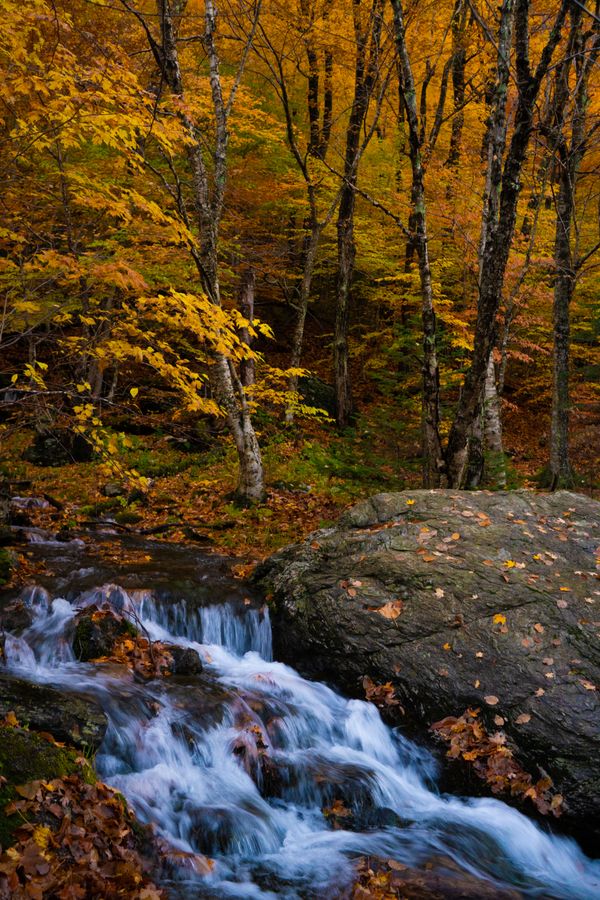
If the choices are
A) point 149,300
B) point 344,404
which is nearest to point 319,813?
point 149,300

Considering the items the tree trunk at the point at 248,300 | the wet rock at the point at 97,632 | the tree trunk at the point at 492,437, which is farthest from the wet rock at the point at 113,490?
the tree trunk at the point at 492,437

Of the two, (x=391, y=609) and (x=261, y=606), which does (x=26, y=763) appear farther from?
(x=261, y=606)

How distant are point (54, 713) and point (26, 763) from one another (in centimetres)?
72

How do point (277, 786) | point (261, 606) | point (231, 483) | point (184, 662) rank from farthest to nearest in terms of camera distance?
point (231, 483), point (261, 606), point (184, 662), point (277, 786)

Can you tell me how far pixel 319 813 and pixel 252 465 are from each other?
22.4ft

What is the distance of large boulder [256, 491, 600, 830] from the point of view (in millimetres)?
5266

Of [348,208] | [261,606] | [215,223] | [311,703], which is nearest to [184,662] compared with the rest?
[311,703]

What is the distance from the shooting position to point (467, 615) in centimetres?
609

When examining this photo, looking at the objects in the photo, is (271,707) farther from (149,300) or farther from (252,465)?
(252,465)

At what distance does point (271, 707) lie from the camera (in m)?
5.78

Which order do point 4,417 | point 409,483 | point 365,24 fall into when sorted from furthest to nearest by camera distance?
point 4,417 → point 365,24 → point 409,483

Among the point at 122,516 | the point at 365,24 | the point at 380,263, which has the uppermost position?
the point at 365,24

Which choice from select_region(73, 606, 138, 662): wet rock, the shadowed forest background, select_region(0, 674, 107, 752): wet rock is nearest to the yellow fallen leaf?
select_region(73, 606, 138, 662): wet rock

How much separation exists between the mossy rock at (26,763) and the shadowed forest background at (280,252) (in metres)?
2.64
